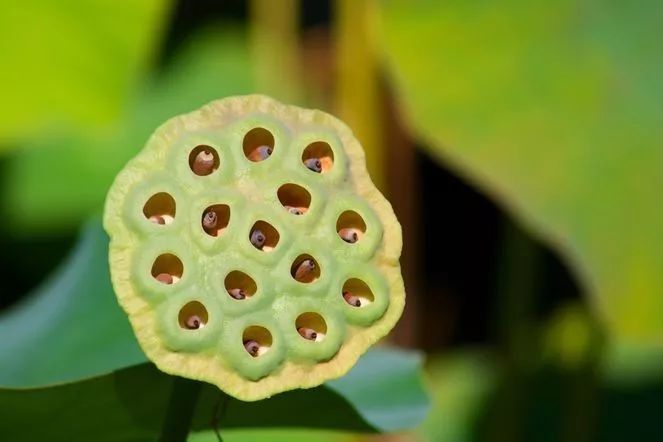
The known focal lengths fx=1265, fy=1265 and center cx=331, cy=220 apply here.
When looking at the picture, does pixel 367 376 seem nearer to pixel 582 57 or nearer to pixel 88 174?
pixel 582 57

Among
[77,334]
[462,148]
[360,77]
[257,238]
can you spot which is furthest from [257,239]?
[360,77]

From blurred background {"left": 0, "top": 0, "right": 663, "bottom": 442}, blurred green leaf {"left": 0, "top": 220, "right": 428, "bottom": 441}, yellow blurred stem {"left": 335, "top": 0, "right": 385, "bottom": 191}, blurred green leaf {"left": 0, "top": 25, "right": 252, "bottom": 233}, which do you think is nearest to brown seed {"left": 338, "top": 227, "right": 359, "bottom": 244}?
blurred green leaf {"left": 0, "top": 220, "right": 428, "bottom": 441}

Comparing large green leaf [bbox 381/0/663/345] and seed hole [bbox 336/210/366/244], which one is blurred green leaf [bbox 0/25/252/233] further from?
seed hole [bbox 336/210/366/244]

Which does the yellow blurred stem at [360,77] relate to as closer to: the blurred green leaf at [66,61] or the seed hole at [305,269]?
the blurred green leaf at [66,61]

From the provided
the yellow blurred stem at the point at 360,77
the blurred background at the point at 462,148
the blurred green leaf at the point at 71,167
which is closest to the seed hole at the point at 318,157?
the blurred background at the point at 462,148

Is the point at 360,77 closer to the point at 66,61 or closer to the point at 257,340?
the point at 66,61

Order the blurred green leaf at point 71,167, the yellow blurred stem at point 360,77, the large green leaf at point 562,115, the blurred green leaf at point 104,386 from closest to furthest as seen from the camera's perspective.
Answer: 1. the blurred green leaf at point 104,386
2. the large green leaf at point 562,115
3. the yellow blurred stem at point 360,77
4. the blurred green leaf at point 71,167
